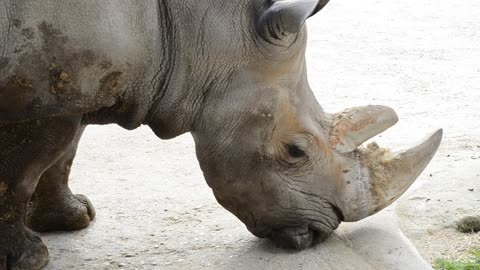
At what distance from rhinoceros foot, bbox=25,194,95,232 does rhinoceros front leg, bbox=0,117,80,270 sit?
1.35 feet

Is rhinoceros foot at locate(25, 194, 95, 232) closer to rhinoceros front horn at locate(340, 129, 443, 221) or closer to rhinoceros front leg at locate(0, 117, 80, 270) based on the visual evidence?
rhinoceros front leg at locate(0, 117, 80, 270)

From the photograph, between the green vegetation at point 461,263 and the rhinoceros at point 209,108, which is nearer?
the rhinoceros at point 209,108

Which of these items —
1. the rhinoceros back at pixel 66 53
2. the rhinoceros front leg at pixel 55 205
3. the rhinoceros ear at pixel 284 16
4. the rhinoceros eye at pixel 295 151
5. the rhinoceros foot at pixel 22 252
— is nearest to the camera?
the rhinoceros back at pixel 66 53

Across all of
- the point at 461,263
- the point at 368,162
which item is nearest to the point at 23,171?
the point at 368,162

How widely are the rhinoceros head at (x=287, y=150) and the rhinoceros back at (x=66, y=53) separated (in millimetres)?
436

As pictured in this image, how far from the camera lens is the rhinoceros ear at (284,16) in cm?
421

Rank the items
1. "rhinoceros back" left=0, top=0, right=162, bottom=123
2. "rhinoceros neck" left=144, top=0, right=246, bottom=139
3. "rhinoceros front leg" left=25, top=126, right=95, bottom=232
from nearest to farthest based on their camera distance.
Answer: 1. "rhinoceros back" left=0, top=0, right=162, bottom=123
2. "rhinoceros neck" left=144, top=0, right=246, bottom=139
3. "rhinoceros front leg" left=25, top=126, right=95, bottom=232

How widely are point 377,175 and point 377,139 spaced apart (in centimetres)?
179

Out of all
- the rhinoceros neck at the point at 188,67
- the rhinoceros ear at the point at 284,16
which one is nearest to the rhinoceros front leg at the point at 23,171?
the rhinoceros neck at the point at 188,67

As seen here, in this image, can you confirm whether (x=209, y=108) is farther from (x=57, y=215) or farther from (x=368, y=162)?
(x=57, y=215)

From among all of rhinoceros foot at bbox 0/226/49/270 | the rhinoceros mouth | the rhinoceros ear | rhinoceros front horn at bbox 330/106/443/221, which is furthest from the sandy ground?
the rhinoceros ear

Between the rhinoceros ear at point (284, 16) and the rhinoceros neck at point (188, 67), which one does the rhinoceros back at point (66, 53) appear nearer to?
the rhinoceros neck at point (188, 67)

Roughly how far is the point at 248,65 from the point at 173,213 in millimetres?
1385

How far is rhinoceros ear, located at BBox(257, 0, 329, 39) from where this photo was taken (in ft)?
13.8
